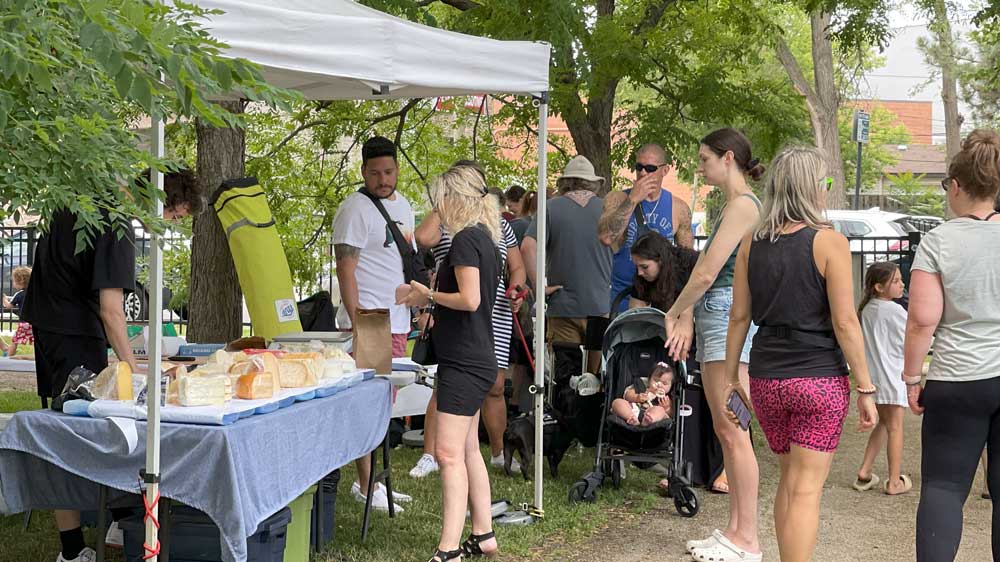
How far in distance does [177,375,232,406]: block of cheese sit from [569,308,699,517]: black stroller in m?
3.01

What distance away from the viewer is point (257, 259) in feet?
24.9

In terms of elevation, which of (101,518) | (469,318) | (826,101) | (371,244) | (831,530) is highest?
(826,101)

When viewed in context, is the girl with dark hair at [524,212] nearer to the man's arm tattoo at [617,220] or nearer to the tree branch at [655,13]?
the man's arm tattoo at [617,220]

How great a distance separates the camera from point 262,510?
13.1ft

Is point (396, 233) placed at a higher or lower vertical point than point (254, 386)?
higher

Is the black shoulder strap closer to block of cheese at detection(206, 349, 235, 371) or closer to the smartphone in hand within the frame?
block of cheese at detection(206, 349, 235, 371)

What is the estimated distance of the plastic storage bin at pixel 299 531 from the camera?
4.68m

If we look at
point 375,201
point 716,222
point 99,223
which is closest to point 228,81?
point 99,223

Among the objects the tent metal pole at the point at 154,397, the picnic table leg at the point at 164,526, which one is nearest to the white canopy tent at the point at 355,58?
the tent metal pole at the point at 154,397

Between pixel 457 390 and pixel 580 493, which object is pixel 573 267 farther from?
pixel 457 390

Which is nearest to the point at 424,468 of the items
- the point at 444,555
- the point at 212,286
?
the point at 444,555

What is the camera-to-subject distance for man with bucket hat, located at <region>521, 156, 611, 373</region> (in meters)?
7.77

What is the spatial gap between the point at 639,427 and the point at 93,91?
4.31 meters

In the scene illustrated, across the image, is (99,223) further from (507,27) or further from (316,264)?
(316,264)
